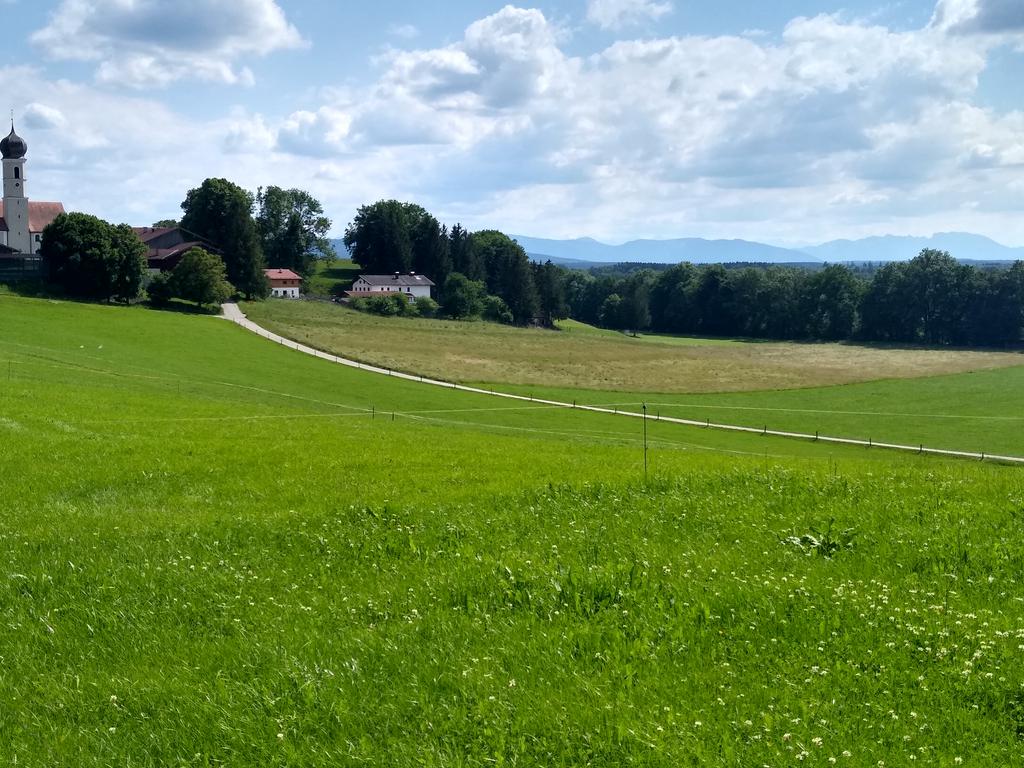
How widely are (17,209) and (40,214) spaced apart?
179 inches

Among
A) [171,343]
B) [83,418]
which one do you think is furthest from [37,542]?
[171,343]

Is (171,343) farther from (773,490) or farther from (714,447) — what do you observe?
(773,490)

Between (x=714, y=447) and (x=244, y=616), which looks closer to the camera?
(x=244, y=616)

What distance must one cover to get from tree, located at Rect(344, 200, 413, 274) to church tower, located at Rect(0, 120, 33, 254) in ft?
204

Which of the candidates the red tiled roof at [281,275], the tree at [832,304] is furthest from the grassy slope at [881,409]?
the red tiled roof at [281,275]

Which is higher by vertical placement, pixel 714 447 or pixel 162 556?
pixel 162 556

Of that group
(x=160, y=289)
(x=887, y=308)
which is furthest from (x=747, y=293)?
(x=160, y=289)

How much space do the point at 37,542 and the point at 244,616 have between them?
4.28 m

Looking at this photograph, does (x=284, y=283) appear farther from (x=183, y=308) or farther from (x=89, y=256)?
(x=89, y=256)

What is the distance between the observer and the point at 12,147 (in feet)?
372

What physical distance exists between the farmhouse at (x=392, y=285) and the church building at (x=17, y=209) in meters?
50.1

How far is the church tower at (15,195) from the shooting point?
373 feet

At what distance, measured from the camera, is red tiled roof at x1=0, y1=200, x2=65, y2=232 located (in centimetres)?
11928

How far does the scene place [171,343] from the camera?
6981 centimetres
